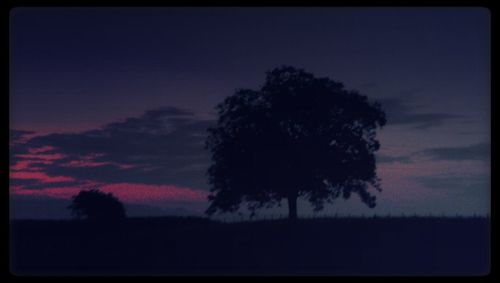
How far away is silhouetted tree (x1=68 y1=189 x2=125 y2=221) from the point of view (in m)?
18.8

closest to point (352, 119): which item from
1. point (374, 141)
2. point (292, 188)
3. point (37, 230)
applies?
point (374, 141)

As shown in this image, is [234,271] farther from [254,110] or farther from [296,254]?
[254,110]

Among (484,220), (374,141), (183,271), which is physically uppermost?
(374,141)

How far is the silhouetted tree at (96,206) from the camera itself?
18766mm

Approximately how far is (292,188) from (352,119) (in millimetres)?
3091

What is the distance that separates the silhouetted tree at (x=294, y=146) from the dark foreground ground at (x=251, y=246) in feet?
6.34

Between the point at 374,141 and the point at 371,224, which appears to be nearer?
the point at 371,224

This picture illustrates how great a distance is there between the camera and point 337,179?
79.5 feet

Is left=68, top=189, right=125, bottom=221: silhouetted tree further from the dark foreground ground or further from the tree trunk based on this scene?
the tree trunk

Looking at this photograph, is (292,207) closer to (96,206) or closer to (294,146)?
(294,146)

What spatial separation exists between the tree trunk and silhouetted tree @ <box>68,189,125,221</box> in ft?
16.9

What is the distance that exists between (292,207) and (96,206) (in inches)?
242

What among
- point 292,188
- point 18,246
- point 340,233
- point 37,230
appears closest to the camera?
point 18,246

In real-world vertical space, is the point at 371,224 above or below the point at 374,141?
below
